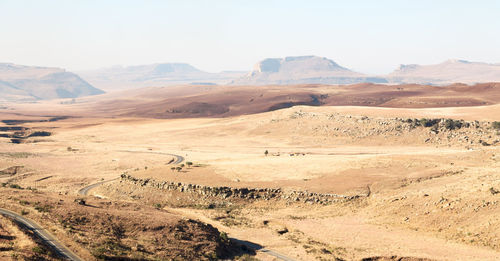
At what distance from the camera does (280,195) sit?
53.0 meters

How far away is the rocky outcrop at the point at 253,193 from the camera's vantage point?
50.9 metres

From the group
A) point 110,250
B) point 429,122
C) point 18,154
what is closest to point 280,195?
point 110,250

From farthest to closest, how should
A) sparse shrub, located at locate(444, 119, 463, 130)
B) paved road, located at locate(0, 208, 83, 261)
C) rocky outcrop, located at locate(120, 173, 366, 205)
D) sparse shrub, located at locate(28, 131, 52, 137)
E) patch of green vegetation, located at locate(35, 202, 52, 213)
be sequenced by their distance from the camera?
sparse shrub, located at locate(28, 131, 52, 137), sparse shrub, located at locate(444, 119, 463, 130), rocky outcrop, located at locate(120, 173, 366, 205), patch of green vegetation, located at locate(35, 202, 52, 213), paved road, located at locate(0, 208, 83, 261)

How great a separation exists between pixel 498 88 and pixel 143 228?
199183 millimetres

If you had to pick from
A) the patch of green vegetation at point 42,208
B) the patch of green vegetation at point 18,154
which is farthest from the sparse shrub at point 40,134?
the patch of green vegetation at point 42,208

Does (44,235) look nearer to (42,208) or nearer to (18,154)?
A: (42,208)

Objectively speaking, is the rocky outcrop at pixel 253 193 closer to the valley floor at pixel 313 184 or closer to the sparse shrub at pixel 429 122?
the valley floor at pixel 313 184

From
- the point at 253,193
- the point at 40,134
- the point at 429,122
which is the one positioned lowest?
the point at 253,193

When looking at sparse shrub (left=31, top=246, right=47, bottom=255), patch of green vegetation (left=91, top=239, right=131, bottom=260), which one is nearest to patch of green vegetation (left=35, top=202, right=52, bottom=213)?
patch of green vegetation (left=91, top=239, right=131, bottom=260)

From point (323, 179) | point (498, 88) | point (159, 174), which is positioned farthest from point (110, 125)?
point (498, 88)

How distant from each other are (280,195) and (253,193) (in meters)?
3.28

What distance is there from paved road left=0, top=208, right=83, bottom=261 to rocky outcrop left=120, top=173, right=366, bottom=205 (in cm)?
2470

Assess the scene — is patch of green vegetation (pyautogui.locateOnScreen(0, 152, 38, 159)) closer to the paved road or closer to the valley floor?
the valley floor

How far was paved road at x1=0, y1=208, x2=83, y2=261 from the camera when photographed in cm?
2648
